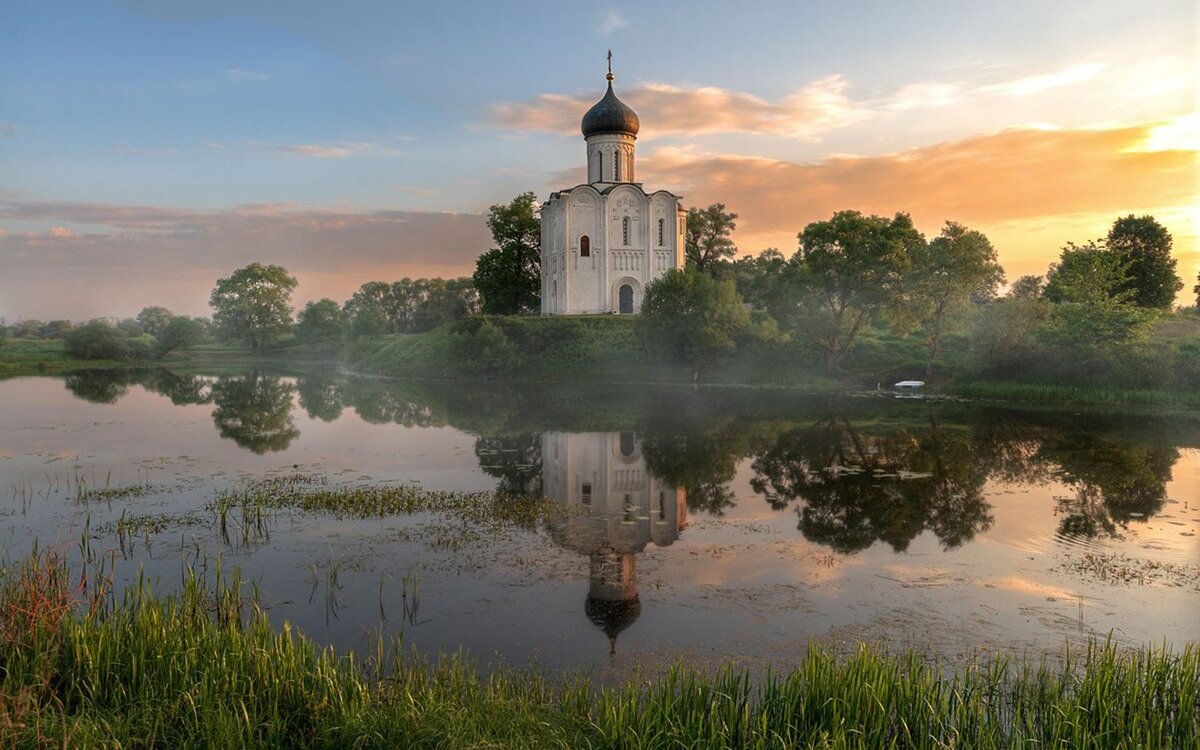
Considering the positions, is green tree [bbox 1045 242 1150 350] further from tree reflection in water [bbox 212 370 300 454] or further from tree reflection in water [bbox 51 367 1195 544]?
tree reflection in water [bbox 212 370 300 454]

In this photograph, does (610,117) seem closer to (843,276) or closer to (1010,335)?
(843,276)

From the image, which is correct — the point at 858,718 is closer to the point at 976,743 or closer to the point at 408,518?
the point at 976,743

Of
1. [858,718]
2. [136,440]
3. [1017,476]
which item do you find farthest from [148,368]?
[858,718]

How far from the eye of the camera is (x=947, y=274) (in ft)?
116

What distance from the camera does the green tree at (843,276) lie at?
36.2 meters

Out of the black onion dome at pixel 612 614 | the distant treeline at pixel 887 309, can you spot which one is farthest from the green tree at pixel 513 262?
the black onion dome at pixel 612 614

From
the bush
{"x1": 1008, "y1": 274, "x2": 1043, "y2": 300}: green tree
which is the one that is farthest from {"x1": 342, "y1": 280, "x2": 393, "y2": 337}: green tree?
{"x1": 1008, "y1": 274, "x2": 1043, "y2": 300}: green tree

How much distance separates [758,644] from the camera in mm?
8148

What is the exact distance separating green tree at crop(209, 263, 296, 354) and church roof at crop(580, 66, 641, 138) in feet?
139

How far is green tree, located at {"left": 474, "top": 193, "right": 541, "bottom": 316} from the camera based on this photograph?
187ft

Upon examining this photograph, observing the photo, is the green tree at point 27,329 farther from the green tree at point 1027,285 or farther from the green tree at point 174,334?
the green tree at point 1027,285

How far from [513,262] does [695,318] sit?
2205 centimetres

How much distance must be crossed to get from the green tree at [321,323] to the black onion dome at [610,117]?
36.2 meters

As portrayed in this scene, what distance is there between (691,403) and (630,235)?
22109 millimetres
